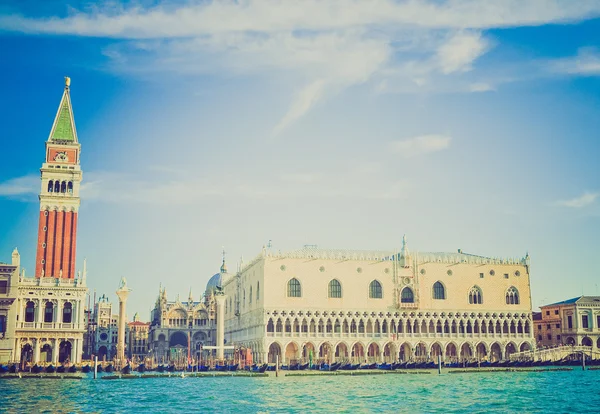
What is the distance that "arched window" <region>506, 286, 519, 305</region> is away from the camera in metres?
75.5

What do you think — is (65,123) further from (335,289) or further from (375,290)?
(375,290)

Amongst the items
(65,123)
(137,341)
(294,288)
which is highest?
(65,123)

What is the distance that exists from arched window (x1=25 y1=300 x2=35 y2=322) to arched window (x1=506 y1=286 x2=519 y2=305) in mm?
48216

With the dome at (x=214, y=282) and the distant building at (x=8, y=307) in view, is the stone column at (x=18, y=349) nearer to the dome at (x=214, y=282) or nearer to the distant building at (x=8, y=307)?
the distant building at (x=8, y=307)

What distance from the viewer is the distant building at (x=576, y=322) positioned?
257 ft

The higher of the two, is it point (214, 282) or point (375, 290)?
point (214, 282)

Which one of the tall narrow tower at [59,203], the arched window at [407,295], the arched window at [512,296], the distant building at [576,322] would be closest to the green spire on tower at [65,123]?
the tall narrow tower at [59,203]

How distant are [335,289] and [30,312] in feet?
96.6

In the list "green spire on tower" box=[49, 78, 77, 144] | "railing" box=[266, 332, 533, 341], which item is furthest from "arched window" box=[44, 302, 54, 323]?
"railing" box=[266, 332, 533, 341]

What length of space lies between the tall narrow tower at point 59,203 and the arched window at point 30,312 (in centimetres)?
474

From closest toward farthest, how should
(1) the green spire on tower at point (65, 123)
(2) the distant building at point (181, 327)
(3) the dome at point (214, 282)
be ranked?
(1) the green spire on tower at point (65, 123) < (2) the distant building at point (181, 327) < (3) the dome at point (214, 282)

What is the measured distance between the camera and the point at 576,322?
78500mm

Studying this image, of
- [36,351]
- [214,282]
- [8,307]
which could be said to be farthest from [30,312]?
[214,282]

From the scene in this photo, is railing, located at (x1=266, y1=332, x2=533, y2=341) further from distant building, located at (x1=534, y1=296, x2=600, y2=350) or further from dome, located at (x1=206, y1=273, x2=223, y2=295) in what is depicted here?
dome, located at (x1=206, y1=273, x2=223, y2=295)
